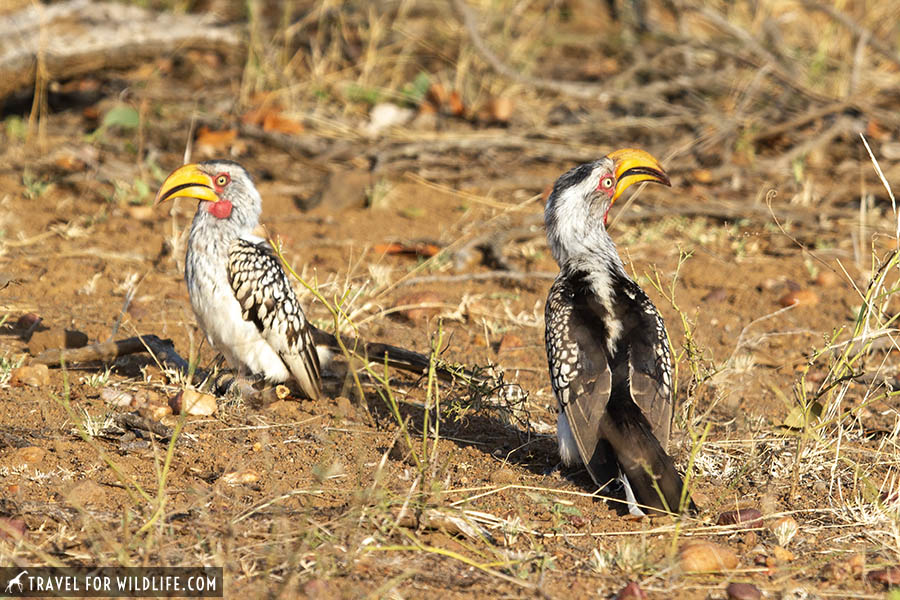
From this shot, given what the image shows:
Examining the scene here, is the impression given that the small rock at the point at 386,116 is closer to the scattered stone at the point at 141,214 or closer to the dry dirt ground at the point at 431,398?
the dry dirt ground at the point at 431,398

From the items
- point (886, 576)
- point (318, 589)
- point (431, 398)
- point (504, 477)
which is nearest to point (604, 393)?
point (504, 477)

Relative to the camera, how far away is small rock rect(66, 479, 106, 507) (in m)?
3.24

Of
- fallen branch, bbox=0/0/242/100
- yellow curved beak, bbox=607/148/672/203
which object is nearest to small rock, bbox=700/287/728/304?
yellow curved beak, bbox=607/148/672/203

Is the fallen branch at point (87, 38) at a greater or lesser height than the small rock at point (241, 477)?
greater

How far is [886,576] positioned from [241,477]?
2.05 m

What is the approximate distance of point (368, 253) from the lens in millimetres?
6211

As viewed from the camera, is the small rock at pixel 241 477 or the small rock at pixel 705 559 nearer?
the small rock at pixel 705 559

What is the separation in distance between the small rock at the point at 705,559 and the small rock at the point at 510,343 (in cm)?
200

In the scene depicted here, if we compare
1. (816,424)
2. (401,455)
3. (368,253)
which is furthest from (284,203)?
(816,424)

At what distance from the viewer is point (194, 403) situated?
163 inches

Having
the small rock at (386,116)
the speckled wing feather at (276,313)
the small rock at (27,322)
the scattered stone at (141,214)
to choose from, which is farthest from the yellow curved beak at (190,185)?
the small rock at (386,116)

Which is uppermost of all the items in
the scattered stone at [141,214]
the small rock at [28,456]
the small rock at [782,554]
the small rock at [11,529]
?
the small rock at [782,554]

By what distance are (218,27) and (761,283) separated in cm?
475

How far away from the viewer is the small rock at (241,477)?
354 centimetres
